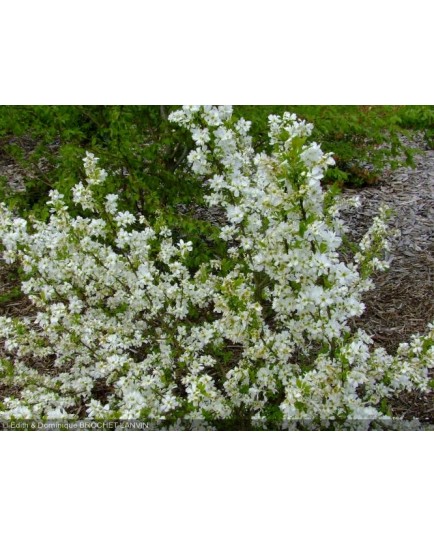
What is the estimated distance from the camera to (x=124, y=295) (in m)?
2.54

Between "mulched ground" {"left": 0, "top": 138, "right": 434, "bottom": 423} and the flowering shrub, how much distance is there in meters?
0.50

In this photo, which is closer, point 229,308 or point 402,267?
point 229,308

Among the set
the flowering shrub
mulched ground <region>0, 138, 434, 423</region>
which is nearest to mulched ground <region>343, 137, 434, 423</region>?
mulched ground <region>0, 138, 434, 423</region>

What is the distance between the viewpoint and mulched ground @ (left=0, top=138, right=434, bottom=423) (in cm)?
315

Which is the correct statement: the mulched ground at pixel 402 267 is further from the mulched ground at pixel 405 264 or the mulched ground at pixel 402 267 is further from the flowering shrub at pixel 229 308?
the flowering shrub at pixel 229 308

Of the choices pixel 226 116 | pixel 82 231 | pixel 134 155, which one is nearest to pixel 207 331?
pixel 82 231

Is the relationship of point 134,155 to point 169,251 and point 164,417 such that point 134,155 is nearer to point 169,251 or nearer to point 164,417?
point 169,251

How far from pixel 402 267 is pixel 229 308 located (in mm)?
1874

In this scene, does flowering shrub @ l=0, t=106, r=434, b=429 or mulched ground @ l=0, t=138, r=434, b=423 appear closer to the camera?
flowering shrub @ l=0, t=106, r=434, b=429

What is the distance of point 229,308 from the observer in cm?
213

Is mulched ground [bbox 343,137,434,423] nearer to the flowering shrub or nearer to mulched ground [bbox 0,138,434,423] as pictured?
mulched ground [bbox 0,138,434,423]

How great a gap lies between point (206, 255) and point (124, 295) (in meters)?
0.83

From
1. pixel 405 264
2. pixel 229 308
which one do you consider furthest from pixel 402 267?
pixel 229 308

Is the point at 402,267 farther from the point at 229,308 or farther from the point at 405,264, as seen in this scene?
the point at 229,308
